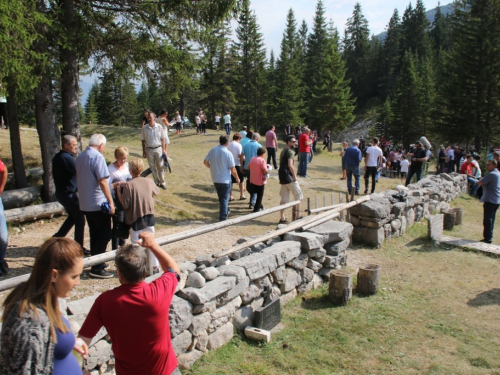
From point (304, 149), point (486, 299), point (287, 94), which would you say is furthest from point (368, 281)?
point (287, 94)

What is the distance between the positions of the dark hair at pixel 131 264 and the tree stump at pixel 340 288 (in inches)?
157

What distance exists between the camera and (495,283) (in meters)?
7.14

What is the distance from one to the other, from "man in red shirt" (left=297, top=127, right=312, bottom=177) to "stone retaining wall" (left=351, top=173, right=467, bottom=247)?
3924 mm

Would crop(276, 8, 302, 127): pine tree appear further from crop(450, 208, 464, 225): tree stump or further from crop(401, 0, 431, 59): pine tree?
crop(401, 0, 431, 59): pine tree

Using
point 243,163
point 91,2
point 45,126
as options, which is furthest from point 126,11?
point 243,163

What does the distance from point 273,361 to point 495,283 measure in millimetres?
4942

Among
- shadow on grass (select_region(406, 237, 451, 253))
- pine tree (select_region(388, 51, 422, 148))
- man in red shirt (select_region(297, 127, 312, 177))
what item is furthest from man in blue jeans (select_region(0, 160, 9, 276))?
pine tree (select_region(388, 51, 422, 148))

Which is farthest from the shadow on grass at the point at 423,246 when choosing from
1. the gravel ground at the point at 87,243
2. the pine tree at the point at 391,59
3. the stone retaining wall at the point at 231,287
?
the pine tree at the point at 391,59

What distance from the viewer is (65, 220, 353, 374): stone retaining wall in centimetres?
391

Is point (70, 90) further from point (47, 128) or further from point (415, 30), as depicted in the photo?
point (415, 30)

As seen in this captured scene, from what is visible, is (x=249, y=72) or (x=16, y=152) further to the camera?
(x=249, y=72)

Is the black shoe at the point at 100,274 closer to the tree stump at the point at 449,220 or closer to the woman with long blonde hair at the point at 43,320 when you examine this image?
the woman with long blonde hair at the point at 43,320

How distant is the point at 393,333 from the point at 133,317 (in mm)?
3913

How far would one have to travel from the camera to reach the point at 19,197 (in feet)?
27.6
